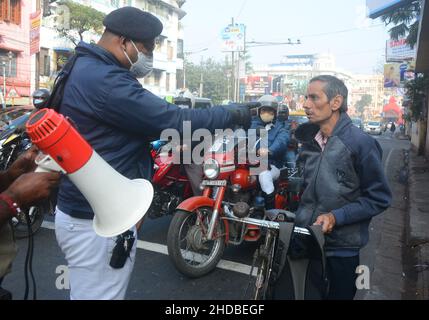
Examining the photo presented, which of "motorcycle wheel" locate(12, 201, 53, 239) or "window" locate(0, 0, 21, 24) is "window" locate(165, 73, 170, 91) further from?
"motorcycle wheel" locate(12, 201, 53, 239)

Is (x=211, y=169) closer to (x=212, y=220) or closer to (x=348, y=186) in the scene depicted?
(x=212, y=220)

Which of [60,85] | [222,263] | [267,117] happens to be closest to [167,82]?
[267,117]

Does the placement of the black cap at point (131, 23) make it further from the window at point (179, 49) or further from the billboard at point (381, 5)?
the window at point (179, 49)

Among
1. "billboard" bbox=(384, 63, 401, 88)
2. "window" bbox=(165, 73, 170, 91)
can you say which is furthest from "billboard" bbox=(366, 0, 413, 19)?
"window" bbox=(165, 73, 170, 91)

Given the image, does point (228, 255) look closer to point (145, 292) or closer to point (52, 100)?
point (145, 292)

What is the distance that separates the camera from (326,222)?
2135 millimetres

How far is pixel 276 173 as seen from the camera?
192 inches

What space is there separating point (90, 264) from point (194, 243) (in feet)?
7.19

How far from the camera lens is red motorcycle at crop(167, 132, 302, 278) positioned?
3.92m

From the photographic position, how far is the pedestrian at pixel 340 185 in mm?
2215

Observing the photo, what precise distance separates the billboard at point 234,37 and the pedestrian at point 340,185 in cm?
4102

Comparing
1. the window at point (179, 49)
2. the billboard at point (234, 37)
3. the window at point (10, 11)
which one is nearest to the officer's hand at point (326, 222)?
the window at point (10, 11)
